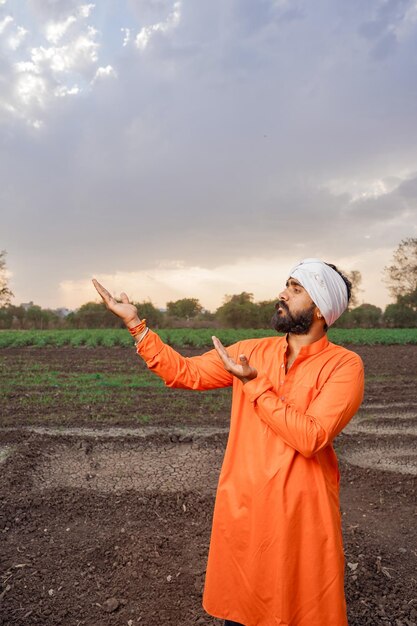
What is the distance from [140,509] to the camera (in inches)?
200

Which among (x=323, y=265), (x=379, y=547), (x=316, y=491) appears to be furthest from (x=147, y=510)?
(x=323, y=265)

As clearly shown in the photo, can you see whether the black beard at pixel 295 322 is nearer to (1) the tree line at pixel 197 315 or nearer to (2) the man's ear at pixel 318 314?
(2) the man's ear at pixel 318 314

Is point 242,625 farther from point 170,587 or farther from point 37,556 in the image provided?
point 37,556

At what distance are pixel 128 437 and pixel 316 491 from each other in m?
A: 5.44

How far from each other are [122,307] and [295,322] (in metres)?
0.80

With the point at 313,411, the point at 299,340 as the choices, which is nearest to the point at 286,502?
the point at 313,411

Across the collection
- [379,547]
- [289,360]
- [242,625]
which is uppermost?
[289,360]

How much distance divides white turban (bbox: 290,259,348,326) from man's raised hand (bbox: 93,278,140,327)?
2.48ft

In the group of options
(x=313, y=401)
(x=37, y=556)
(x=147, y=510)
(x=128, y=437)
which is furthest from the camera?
(x=128, y=437)

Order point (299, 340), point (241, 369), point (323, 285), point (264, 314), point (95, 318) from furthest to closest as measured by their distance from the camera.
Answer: point (264, 314) < point (95, 318) < point (299, 340) < point (323, 285) < point (241, 369)

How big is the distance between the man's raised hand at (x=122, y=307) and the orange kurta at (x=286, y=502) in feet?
2.07

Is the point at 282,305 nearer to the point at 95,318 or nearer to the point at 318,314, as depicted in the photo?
the point at 318,314

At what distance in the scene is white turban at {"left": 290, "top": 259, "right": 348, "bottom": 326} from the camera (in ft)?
7.72

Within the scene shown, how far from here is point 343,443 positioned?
25.6 feet
